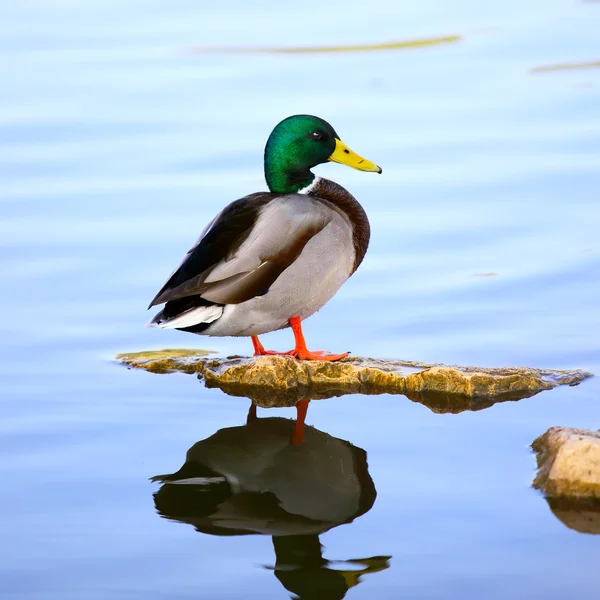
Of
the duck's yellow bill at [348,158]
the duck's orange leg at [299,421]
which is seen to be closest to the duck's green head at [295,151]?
the duck's yellow bill at [348,158]

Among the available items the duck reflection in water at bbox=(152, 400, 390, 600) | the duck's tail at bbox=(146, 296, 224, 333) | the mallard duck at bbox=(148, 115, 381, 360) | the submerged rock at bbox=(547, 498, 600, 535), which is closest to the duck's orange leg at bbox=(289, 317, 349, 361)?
the mallard duck at bbox=(148, 115, 381, 360)

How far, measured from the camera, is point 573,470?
13.2 feet

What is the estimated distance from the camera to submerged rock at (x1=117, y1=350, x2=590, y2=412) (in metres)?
4.98

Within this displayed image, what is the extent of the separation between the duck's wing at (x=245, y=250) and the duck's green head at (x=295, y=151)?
32 centimetres

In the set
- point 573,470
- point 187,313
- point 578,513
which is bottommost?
point 578,513

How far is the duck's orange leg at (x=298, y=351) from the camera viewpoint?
5344 mm

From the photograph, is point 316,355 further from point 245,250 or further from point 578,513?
point 578,513

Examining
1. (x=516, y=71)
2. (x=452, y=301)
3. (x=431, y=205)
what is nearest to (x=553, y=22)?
(x=516, y=71)

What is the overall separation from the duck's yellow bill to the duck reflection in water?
1552 mm

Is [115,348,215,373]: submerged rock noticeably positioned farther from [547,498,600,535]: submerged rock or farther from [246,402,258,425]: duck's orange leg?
[547,498,600,535]: submerged rock

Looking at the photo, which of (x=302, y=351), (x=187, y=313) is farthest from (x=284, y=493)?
(x=302, y=351)

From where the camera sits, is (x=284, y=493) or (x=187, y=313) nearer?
(x=284, y=493)

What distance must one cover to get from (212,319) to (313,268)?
454 millimetres

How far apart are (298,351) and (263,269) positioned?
0.38m
